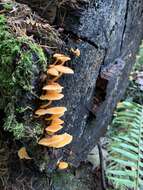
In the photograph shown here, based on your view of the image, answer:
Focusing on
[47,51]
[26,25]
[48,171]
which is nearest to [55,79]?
[47,51]

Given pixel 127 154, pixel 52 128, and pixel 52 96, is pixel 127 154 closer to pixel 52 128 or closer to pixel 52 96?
pixel 52 128

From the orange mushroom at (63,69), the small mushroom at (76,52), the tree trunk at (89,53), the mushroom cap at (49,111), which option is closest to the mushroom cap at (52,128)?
the mushroom cap at (49,111)

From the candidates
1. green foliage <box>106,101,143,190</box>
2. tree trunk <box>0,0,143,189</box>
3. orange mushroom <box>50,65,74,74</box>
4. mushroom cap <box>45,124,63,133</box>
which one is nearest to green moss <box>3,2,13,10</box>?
tree trunk <box>0,0,143,189</box>

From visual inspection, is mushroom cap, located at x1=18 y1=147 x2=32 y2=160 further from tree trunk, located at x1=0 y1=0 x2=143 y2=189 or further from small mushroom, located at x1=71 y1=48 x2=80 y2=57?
small mushroom, located at x1=71 y1=48 x2=80 y2=57

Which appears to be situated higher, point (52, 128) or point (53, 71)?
point (53, 71)

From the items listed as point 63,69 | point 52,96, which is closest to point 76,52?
point 63,69

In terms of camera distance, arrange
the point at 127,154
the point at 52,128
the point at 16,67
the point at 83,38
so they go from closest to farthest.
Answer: the point at 16,67 → the point at 52,128 → the point at 83,38 → the point at 127,154
